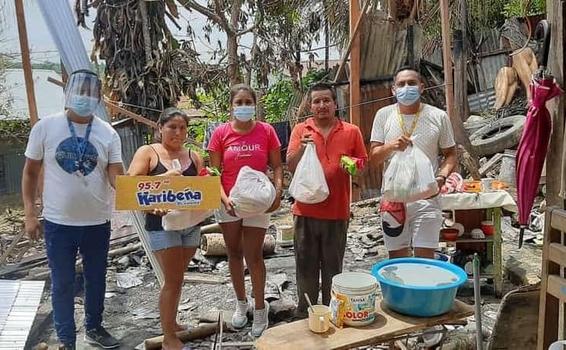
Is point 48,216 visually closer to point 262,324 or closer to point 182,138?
point 182,138

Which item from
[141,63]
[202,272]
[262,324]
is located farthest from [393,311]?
[141,63]

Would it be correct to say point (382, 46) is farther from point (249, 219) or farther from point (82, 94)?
point (82, 94)

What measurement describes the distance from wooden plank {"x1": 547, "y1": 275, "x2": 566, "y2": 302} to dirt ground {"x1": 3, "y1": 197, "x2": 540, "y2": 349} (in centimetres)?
149

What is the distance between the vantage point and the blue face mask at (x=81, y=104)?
142 inches

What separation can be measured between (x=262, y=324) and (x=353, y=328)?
68.1 inches

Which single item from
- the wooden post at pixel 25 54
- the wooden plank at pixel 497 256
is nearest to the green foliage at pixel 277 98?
the wooden post at pixel 25 54

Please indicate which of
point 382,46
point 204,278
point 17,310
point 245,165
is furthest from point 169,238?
point 382,46

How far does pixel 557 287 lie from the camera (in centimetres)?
230

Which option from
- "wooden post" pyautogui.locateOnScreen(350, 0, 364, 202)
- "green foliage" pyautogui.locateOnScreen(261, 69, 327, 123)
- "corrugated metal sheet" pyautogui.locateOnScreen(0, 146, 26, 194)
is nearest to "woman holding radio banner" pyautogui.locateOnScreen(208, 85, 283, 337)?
"wooden post" pyautogui.locateOnScreen(350, 0, 364, 202)

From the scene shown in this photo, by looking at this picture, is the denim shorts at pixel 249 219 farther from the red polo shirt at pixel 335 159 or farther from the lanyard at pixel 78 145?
the lanyard at pixel 78 145

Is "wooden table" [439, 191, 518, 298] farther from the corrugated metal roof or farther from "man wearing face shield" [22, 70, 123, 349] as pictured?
the corrugated metal roof

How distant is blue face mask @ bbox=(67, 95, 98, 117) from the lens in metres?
3.62

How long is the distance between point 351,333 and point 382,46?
584cm

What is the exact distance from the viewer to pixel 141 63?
894 centimetres
